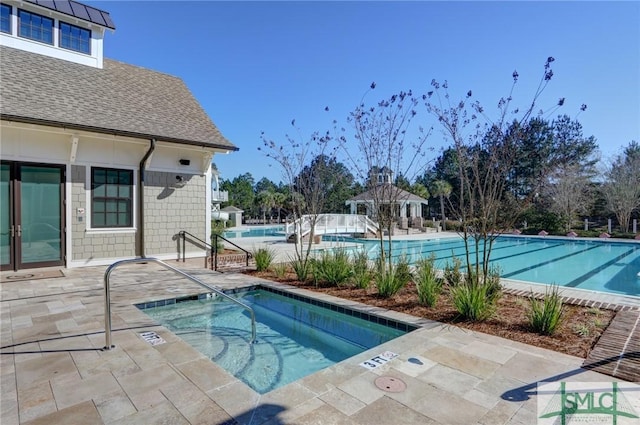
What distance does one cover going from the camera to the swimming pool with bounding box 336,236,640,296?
33.2ft

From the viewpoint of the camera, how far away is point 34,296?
625cm

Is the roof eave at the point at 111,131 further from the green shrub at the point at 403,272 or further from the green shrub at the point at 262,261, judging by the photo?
the green shrub at the point at 403,272

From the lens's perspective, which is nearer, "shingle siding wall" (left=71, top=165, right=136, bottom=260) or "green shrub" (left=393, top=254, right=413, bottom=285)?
"green shrub" (left=393, top=254, right=413, bottom=285)

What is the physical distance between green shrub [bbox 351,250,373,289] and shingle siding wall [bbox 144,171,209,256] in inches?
229

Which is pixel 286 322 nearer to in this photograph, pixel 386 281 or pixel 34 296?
pixel 386 281

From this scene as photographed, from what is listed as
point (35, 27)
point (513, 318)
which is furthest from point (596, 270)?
point (35, 27)

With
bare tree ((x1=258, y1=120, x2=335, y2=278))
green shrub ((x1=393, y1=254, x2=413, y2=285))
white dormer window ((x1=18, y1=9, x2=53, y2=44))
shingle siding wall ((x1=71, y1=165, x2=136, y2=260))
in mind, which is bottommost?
green shrub ((x1=393, y1=254, x2=413, y2=285))

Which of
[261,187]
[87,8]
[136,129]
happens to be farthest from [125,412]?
[261,187]

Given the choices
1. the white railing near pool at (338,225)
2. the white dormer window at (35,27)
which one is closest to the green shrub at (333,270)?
the white dormer window at (35,27)

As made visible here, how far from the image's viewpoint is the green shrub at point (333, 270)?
7.48 meters

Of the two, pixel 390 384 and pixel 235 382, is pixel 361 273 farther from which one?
pixel 235 382

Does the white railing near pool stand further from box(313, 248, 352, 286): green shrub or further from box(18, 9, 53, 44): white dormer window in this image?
box(18, 9, 53, 44): white dormer window

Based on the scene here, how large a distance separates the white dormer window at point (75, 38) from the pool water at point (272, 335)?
9254 mm

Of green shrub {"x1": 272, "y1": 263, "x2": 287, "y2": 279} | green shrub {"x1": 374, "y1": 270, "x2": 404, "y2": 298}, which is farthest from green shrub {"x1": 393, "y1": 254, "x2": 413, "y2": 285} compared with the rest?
green shrub {"x1": 272, "y1": 263, "x2": 287, "y2": 279}
